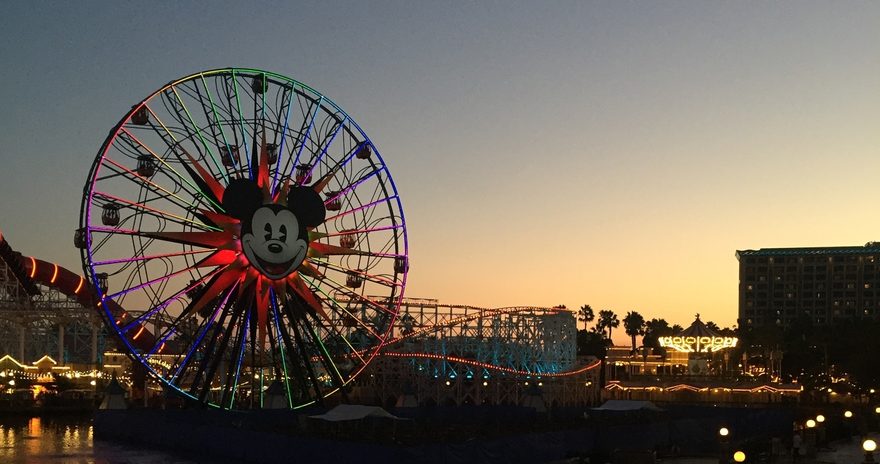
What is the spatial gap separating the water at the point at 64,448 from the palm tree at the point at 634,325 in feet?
436

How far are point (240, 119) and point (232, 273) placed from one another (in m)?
7.67

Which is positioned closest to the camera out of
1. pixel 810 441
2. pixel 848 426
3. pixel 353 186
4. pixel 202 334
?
pixel 810 441

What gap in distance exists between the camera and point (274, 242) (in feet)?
157

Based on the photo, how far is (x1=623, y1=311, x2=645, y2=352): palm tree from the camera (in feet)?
596

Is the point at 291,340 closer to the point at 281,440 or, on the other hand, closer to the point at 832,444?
the point at 281,440

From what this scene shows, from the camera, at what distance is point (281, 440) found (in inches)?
1326

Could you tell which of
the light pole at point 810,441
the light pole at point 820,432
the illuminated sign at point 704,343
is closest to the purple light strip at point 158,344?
the light pole at point 810,441

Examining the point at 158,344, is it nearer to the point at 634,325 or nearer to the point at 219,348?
the point at 219,348

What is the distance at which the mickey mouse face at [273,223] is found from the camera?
153 ft

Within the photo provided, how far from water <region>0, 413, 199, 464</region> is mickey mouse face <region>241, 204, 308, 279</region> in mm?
10002

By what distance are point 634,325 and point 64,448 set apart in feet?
481

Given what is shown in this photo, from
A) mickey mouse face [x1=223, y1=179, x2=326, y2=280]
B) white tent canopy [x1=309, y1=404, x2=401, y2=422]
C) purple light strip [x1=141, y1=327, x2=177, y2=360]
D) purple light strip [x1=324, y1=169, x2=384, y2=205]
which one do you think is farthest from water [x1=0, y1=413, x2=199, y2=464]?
purple light strip [x1=324, y1=169, x2=384, y2=205]

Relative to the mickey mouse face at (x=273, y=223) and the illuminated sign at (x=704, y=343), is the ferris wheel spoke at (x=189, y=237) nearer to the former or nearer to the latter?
the mickey mouse face at (x=273, y=223)

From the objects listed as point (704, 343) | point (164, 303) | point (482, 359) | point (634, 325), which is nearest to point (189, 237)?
point (164, 303)
